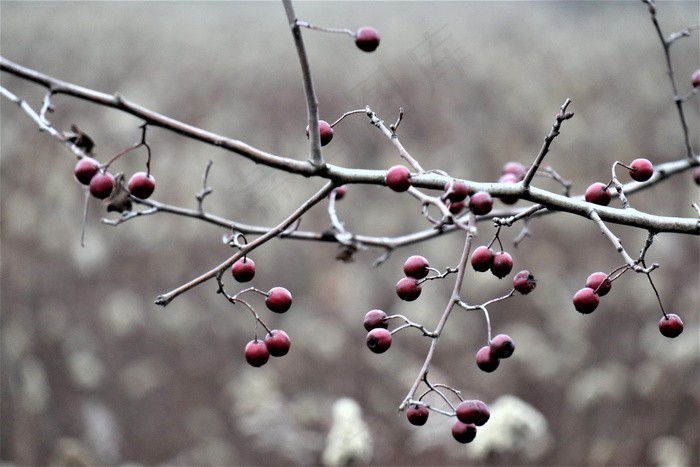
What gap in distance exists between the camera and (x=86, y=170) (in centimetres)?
102

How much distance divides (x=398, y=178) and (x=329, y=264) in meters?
5.18

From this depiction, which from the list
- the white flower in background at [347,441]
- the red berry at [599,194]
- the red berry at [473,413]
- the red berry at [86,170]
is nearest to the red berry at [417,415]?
the red berry at [473,413]

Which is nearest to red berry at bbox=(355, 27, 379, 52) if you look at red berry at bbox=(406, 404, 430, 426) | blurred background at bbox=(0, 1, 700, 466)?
red berry at bbox=(406, 404, 430, 426)

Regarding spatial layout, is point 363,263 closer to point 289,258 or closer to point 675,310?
point 289,258

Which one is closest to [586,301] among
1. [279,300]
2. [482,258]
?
[482,258]

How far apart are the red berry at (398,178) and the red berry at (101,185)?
0.48 m

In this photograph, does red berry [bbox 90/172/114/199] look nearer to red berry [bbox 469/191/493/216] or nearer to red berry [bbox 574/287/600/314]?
red berry [bbox 469/191/493/216]

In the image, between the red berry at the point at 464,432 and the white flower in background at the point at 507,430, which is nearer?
the red berry at the point at 464,432

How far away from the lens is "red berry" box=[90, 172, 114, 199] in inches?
39.3

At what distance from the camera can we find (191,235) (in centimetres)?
618

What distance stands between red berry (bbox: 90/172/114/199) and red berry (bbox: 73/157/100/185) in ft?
0.05

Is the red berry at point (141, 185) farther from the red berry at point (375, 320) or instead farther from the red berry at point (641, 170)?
the red berry at point (641, 170)

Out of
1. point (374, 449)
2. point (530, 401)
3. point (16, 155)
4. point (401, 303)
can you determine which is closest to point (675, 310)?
point (530, 401)

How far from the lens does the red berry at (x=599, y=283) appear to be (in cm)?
111
